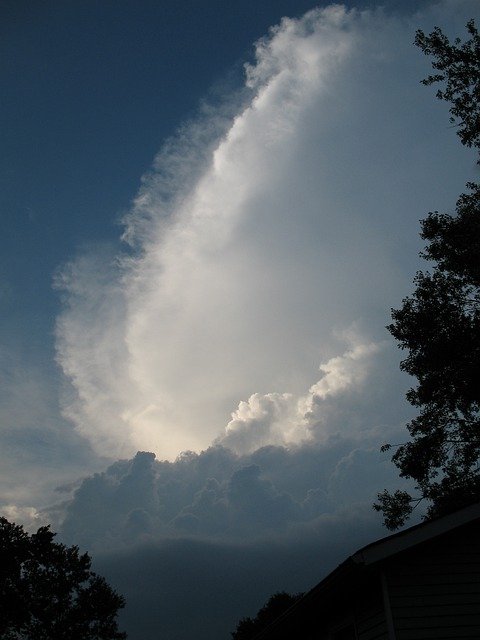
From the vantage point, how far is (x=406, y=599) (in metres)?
9.09

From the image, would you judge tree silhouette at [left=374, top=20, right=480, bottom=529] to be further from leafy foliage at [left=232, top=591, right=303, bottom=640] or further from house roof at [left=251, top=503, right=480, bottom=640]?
leafy foliage at [left=232, top=591, right=303, bottom=640]

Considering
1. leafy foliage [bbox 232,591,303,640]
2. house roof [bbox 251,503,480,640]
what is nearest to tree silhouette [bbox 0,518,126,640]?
leafy foliage [bbox 232,591,303,640]

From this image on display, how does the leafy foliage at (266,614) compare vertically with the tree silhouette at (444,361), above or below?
below

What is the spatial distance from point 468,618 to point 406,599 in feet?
3.90

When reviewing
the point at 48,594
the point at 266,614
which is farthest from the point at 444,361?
the point at 266,614

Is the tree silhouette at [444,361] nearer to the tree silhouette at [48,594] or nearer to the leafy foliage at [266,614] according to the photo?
the tree silhouette at [48,594]

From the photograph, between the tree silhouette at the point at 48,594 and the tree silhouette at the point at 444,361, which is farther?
the tree silhouette at the point at 48,594

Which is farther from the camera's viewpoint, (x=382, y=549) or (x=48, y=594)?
(x=48, y=594)

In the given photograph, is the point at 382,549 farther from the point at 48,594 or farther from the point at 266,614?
the point at 266,614

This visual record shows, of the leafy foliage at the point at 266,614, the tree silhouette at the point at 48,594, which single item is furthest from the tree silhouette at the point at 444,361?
the leafy foliage at the point at 266,614

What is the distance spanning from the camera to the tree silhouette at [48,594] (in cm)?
3647

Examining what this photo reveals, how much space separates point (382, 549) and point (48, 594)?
36.7 meters

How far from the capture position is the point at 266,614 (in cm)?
5875

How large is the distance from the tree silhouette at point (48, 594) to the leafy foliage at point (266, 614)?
23.8 m
